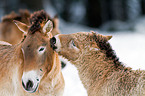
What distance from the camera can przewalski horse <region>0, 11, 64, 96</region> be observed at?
287cm

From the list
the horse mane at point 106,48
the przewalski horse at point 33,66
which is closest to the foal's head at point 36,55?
the przewalski horse at point 33,66

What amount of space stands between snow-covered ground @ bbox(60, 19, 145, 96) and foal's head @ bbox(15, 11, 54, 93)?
50.5 inches

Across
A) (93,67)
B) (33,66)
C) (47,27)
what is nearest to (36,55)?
(33,66)

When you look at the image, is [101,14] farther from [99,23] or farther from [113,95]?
[113,95]

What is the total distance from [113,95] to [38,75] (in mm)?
1102

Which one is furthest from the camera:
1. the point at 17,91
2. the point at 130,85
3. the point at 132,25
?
the point at 132,25

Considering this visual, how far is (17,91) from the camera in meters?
3.21

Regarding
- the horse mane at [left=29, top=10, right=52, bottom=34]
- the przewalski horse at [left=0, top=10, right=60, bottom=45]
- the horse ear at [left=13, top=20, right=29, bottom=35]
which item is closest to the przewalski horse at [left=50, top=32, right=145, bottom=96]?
the horse mane at [left=29, top=10, right=52, bottom=34]

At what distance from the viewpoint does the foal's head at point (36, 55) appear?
2820 millimetres

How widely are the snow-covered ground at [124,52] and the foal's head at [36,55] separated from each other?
1.28m

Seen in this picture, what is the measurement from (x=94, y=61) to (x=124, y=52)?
6.73m

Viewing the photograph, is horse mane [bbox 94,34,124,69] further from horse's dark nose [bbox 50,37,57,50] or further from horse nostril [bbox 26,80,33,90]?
horse nostril [bbox 26,80,33,90]

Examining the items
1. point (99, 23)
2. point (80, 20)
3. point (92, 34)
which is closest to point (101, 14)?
point (99, 23)

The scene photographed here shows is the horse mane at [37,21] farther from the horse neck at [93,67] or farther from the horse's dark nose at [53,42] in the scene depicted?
the horse neck at [93,67]
